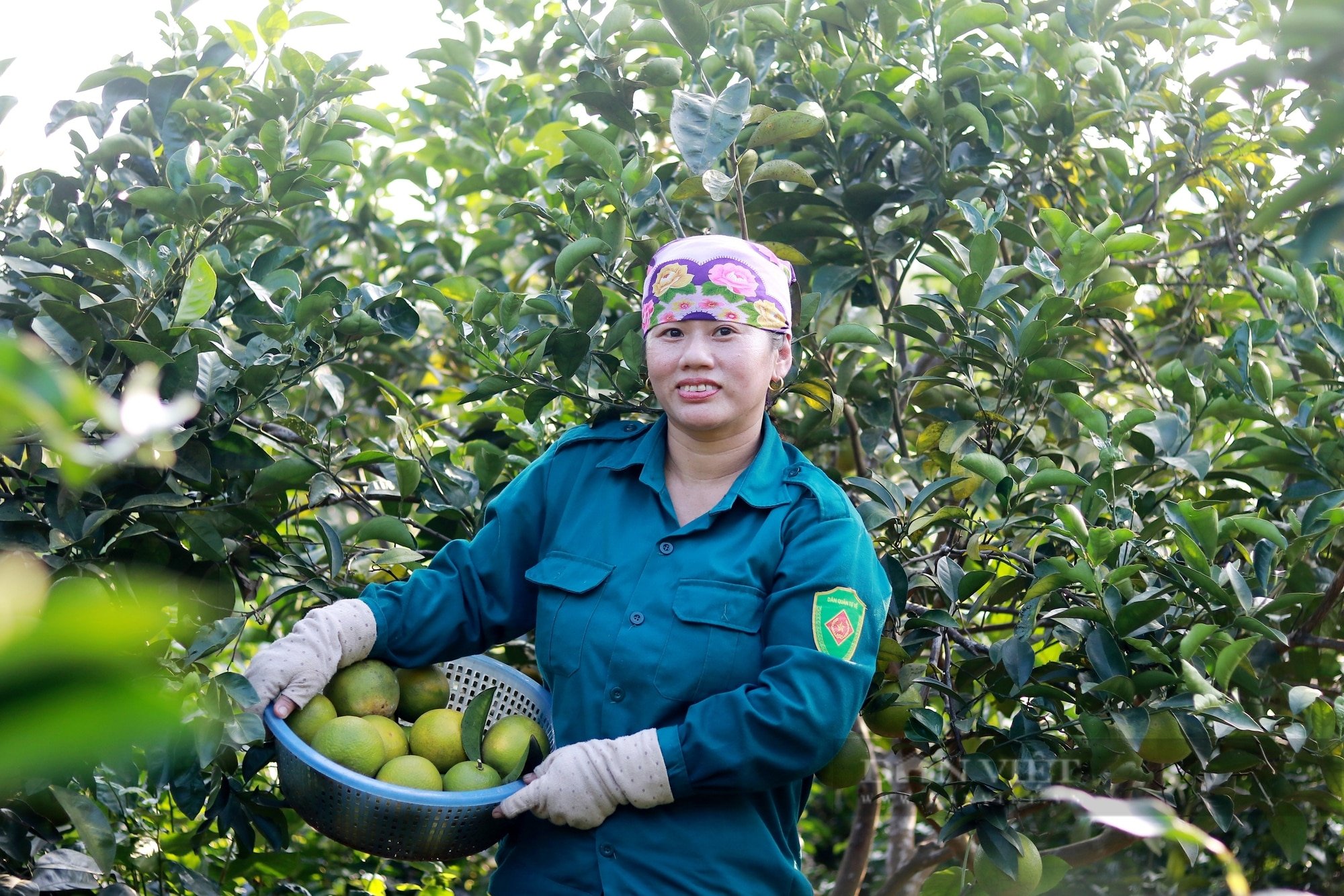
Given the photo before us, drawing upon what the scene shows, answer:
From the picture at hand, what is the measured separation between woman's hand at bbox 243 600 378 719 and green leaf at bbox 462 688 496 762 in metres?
0.19

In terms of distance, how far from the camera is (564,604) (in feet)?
5.69

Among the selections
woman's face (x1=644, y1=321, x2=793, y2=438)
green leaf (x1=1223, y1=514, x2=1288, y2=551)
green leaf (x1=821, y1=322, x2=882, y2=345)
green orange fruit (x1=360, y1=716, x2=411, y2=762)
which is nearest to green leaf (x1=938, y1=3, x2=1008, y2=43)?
green leaf (x1=821, y1=322, x2=882, y2=345)

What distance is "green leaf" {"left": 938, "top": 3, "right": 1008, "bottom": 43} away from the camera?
2203mm

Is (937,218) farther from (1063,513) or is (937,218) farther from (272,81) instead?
(272,81)

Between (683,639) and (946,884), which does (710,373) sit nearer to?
(683,639)

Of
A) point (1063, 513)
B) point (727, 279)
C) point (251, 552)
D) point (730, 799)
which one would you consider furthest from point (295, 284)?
point (1063, 513)

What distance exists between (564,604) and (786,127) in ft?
2.98

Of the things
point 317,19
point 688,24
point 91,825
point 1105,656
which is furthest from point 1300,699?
point 317,19

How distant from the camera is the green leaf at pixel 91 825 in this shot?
1744mm

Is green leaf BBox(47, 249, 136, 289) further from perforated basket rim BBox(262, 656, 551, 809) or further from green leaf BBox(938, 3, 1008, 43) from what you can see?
green leaf BBox(938, 3, 1008, 43)

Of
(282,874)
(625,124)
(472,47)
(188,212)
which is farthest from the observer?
(472,47)

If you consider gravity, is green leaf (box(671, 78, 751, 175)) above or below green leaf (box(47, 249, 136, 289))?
above

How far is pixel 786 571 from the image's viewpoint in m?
1.65

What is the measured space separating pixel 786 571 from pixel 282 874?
1175mm
